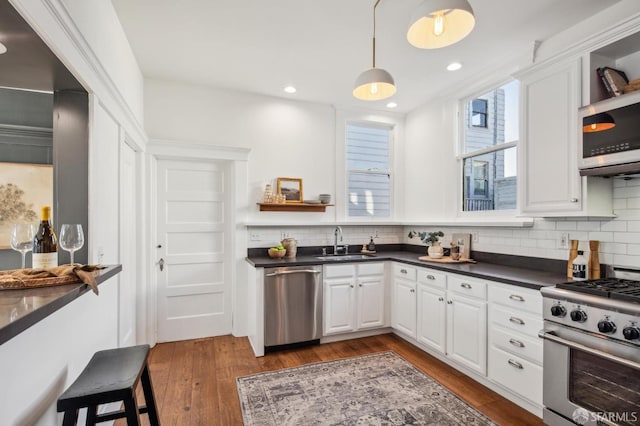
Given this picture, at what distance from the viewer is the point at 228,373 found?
2.92 meters

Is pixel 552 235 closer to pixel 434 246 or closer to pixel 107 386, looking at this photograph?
pixel 434 246

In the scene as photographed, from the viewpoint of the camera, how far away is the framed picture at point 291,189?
13.3 feet

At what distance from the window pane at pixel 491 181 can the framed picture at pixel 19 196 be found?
389 cm

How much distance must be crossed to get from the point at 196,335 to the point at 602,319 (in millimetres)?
3715

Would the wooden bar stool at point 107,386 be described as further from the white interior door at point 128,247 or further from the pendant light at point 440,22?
the pendant light at point 440,22

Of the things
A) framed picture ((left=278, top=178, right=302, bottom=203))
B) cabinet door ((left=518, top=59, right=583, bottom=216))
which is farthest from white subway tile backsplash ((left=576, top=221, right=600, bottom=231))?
framed picture ((left=278, top=178, right=302, bottom=203))

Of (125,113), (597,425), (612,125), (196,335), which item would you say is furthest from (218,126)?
(597,425)

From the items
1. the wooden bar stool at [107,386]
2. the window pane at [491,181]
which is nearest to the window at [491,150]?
the window pane at [491,181]

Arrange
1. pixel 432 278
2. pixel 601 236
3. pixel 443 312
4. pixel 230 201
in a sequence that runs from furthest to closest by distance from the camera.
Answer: pixel 230 201, pixel 432 278, pixel 443 312, pixel 601 236

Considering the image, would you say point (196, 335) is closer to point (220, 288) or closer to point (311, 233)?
point (220, 288)

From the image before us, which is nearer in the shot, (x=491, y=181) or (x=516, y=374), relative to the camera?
(x=516, y=374)

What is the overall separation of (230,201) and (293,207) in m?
0.77

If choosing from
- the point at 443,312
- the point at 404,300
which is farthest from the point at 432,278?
the point at 404,300

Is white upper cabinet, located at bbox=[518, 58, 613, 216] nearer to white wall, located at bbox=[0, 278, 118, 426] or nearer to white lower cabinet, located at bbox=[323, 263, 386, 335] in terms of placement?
white lower cabinet, located at bbox=[323, 263, 386, 335]
